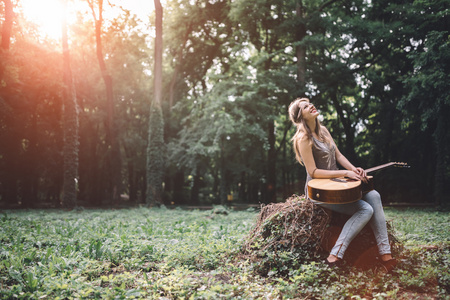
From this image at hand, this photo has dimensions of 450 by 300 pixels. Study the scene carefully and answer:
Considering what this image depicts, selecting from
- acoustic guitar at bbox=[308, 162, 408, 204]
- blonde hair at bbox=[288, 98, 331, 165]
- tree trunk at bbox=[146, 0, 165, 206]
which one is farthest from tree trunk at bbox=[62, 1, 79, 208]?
acoustic guitar at bbox=[308, 162, 408, 204]

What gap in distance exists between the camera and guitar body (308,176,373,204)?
3908 mm

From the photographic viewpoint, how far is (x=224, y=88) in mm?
19125

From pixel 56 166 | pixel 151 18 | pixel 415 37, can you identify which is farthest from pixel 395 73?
pixel 56 166

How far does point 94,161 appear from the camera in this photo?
95.6 feet

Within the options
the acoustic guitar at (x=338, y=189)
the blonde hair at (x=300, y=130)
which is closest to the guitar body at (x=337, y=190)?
the acoustic guitar at (x=338, y=189)

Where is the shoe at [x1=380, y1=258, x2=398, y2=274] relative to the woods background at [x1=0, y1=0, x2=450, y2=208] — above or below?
below

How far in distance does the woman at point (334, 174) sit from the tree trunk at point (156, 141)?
1593 centimetres

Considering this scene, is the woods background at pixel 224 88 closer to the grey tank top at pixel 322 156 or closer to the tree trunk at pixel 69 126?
the tree trunk at pixel 69 126

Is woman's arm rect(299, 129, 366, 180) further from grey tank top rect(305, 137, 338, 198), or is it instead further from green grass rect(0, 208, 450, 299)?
green grass rect(0, 208, 450, 299)

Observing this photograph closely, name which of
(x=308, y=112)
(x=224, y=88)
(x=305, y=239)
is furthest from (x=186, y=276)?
(x=224, y=88)

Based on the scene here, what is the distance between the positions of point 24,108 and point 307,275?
2204cm

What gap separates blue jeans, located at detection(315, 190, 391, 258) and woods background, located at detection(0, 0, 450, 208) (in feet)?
37.1

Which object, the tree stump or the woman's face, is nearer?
the tree stump

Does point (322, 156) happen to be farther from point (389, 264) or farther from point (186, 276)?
point (186, 276)
